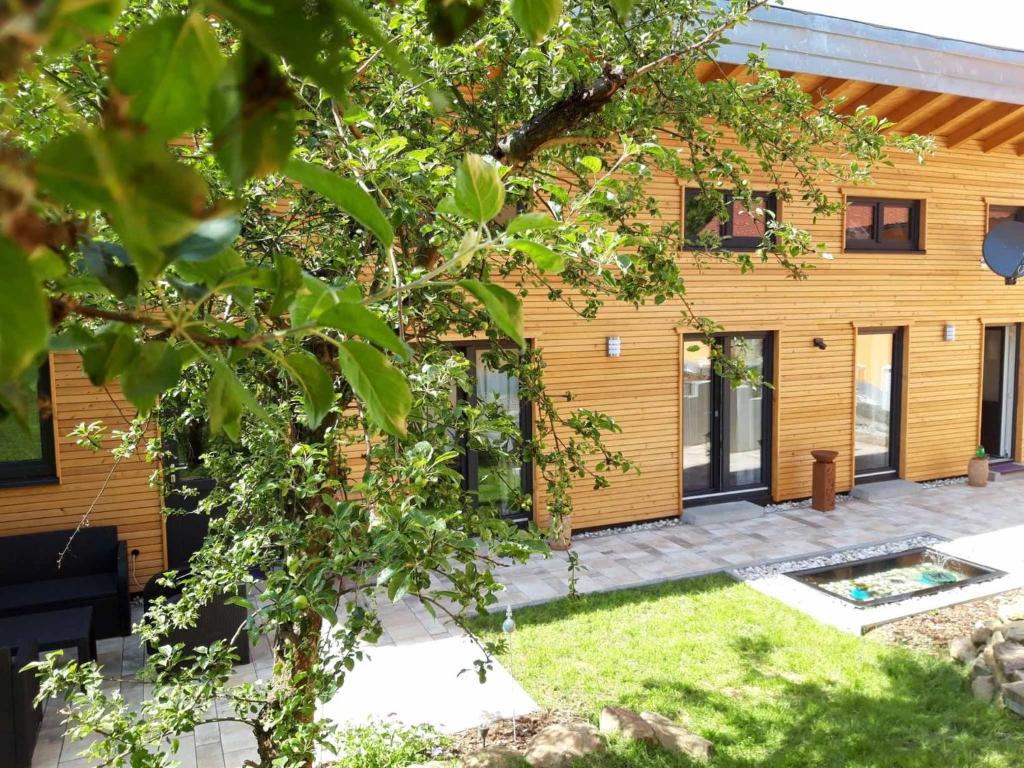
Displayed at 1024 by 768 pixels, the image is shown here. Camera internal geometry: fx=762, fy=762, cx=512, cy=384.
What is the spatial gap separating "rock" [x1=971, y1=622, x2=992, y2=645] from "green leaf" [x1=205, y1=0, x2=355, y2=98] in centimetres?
686

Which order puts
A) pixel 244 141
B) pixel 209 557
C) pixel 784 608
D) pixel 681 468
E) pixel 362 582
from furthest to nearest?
pixel 681 468 → pixel 784 608 → pixel 209 557 → pixel 362 582 → pixel 244 141

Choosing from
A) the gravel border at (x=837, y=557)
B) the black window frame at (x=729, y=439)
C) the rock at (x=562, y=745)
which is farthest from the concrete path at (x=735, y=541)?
the rock at (x=562, y=745)

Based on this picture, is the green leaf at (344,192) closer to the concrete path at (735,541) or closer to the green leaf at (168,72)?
the green leaf at (168,72)

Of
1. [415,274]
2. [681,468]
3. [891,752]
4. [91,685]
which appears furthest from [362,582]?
[681,468]

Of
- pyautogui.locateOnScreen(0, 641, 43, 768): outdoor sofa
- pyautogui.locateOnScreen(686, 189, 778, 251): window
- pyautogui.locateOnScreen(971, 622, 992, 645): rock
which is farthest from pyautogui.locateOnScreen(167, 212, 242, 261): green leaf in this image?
pyautogui.locateOnScreen(686, 189, 778, 251): window

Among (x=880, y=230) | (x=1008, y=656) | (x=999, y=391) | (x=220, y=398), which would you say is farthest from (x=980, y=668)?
(x=999, y=391)

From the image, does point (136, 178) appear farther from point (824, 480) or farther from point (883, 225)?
point (883, 225)

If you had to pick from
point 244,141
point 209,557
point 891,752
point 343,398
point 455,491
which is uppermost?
point 244,141

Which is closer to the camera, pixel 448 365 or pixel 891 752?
pixel 448 365

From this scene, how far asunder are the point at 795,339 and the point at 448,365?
28.9ft

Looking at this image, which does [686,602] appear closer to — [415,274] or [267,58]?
[415,274]

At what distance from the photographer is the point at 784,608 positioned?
6672 millimetres

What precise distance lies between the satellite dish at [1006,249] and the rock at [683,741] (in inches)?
351

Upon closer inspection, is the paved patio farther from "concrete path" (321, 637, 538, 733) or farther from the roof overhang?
the roof overhang
